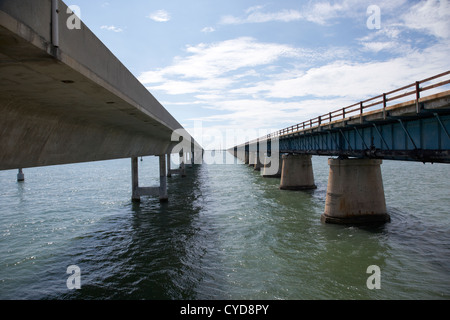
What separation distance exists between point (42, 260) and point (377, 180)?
19.0 m

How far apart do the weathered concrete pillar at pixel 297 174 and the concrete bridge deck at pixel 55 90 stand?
24.9m

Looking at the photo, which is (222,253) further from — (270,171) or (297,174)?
(270,171)

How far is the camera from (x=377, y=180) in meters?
18.5

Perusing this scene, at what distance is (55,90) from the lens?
22.2ft

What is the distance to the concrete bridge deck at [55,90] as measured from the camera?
4531 mm

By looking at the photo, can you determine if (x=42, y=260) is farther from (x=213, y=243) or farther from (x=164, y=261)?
(x=213, y=243)

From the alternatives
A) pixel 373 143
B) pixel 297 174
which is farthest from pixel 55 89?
pixel 297 174

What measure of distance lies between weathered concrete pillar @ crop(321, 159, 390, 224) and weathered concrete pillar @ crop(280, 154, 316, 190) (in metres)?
16.1

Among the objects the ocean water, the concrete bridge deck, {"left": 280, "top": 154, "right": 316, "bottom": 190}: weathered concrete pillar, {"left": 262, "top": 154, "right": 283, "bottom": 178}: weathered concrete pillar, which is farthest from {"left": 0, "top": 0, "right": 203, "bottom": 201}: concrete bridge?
{"left": 262, "top": 154, "right": 283, "bottom": 178}: weathered concrete pillar

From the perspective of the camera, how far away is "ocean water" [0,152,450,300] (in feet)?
33.2

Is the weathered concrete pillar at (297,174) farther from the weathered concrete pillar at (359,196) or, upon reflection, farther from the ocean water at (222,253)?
the weathered concrete pillar at (359,196)

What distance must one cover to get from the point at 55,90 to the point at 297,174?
31.1 metres
